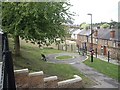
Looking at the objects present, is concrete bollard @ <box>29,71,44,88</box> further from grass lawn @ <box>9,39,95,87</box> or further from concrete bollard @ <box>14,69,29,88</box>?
grass lawn @ <box>9,39,95,87</box>

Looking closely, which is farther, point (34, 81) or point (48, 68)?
point (48, 68)

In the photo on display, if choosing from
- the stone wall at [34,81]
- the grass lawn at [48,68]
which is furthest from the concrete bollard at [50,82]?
the grass lawn at [48,68]

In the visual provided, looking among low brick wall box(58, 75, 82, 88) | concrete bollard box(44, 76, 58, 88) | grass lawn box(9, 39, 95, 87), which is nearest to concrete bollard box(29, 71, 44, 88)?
concrete bollard box(44, 76, 58, 88)

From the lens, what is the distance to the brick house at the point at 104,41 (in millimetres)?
29406

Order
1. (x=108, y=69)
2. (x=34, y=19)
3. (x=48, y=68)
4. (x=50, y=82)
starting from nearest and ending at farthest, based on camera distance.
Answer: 1. (x=50, y=82)
2. (x=34, y=19)
3. (x=48, y=68)
4. (x=108, y=69)

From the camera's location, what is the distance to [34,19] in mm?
13188

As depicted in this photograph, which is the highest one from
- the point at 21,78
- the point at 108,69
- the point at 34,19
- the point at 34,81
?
the point at 34,19

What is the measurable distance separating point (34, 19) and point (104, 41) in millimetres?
21076

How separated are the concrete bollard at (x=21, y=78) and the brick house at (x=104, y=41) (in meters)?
20.1

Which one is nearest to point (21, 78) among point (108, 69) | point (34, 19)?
point (34, 19)

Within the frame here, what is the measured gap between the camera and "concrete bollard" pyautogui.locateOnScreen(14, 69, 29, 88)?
30.7ft

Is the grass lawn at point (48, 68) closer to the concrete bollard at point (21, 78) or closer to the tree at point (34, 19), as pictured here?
the tree at point (34, 19)

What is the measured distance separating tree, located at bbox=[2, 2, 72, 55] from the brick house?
16.1m

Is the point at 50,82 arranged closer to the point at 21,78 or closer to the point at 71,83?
the point at 71,83
